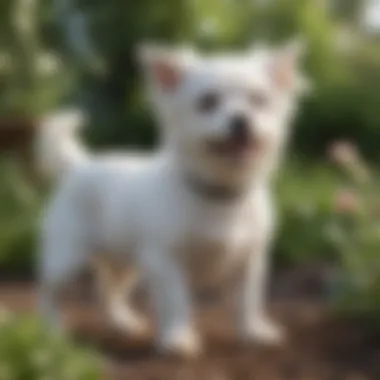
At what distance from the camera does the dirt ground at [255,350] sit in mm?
2791

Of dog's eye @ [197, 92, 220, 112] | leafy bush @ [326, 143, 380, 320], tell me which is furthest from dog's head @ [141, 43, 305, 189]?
leafy bush @ [326, 143, 380, 320]

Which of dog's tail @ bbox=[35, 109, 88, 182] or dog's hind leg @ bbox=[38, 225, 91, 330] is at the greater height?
dog's tail @ bbox=[35, 109, 88, 182]

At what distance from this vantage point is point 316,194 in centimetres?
501

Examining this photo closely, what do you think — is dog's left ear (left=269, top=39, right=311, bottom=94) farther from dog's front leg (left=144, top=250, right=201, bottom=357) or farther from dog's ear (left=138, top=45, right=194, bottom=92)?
dog's front leg (left=144, top=250, right=201, bottom=357)

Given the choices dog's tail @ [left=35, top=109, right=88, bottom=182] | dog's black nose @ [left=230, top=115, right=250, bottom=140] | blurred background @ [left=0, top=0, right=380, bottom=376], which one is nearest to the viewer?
dog's black nose @ [left=230, top=115, right=250, bottom=140]

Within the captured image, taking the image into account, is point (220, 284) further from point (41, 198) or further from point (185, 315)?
point (41, 198)

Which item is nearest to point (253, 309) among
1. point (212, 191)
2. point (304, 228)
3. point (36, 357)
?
point (212, 191)

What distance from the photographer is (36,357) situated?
2.30 metres

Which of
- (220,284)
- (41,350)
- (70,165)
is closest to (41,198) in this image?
(70,165)

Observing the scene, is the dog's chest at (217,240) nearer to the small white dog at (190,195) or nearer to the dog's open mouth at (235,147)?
the small white dog at (190,195)

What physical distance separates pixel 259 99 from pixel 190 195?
12.9 inches

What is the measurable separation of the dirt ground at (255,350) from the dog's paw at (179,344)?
3 centimetres

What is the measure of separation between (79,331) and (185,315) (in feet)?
1.66

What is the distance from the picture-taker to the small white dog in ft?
9.13
